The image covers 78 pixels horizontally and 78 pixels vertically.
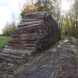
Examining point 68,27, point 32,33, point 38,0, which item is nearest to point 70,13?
point 68,27

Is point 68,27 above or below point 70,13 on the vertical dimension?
below

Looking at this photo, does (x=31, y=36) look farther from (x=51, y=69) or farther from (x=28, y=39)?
(x=51, y=69)

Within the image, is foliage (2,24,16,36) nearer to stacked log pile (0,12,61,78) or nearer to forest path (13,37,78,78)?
stacked log pile (0,12,61,78)

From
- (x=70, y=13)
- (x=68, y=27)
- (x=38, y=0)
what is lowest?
(x=68, y=27)

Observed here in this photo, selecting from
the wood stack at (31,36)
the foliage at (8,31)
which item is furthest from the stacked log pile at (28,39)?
the foliage at (8,31)

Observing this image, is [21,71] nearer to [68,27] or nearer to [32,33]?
[32,33]

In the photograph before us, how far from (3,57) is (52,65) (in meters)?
3.58

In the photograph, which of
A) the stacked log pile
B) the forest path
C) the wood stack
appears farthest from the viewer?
the wood stack

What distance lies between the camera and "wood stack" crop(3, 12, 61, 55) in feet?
46.8

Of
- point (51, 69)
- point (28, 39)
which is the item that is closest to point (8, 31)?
point (28, 39)

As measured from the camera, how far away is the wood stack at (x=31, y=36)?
561 inches

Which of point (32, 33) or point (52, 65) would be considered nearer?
point (52, 65)

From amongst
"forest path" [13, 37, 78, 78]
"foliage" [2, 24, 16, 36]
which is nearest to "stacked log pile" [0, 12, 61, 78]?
"forest path" [13, 37, 78, 78]

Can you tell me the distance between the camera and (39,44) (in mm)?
14969
